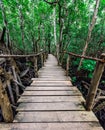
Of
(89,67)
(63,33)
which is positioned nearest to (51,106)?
(89,67)

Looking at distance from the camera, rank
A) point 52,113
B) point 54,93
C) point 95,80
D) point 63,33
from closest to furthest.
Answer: point 95,80, point 52,113, point 54,93, point 63,33

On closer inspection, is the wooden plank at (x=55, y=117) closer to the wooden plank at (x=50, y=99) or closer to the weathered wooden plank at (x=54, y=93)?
the wooden plank at (x=50, y=99)

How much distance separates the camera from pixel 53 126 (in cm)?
199

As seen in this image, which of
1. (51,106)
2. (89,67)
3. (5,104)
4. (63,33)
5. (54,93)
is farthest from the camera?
(63,33)

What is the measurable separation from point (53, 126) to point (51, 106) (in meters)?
0.63

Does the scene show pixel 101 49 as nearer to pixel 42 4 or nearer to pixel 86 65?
pixel 86 65

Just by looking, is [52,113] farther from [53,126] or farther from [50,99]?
[50,99]

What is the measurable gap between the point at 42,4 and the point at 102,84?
8.18 metres

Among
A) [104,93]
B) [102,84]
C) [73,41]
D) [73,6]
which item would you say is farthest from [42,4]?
[104,93]

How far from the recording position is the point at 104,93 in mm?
5992

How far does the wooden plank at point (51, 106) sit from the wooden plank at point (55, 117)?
145mm

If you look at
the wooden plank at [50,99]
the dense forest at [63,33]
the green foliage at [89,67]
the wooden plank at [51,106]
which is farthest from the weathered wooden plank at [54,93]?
the green foliage at [89,67]

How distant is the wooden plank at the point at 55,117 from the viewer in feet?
7.00

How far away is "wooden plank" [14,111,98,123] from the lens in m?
2.13
